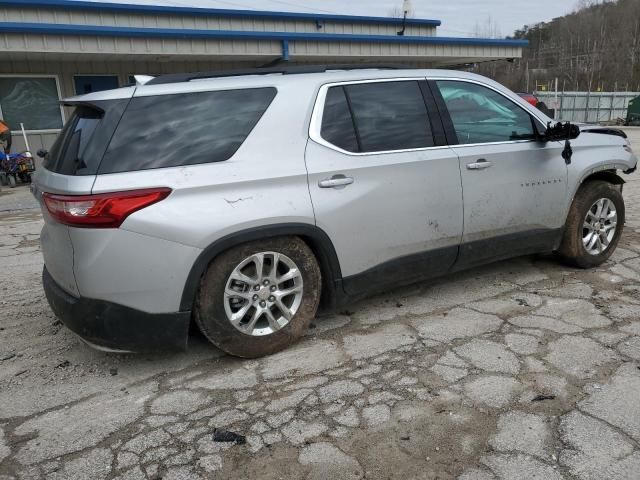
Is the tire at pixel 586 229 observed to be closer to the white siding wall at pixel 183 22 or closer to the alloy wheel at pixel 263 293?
the alloy wheel at pixel 263 293

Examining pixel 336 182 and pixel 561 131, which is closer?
pixel 336 182

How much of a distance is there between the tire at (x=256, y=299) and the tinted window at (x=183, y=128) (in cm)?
61

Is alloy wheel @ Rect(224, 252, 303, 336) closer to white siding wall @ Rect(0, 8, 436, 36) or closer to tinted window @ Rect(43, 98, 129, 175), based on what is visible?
tinted window @ Rect(43, 98, 129, 175)

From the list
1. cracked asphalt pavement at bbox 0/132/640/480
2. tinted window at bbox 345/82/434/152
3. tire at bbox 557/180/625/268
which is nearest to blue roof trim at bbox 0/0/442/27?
cracked asphalt pavement at bbox 0/132/640/480

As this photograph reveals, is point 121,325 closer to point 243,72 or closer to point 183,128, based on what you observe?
point 183,128

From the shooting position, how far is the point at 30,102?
39.5 ft

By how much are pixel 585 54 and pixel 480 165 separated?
2885 inches

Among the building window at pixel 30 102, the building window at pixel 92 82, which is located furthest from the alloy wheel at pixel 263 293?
the building window at pixel 92 82

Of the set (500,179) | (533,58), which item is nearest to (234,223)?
(500,179)

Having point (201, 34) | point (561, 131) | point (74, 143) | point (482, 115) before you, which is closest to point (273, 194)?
point (74, 143)

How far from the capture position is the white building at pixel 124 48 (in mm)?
10680

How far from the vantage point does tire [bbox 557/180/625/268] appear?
4586mm

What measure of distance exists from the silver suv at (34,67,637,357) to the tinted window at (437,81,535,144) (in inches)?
0.5

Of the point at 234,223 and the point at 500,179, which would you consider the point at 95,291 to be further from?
the point at 500,179
